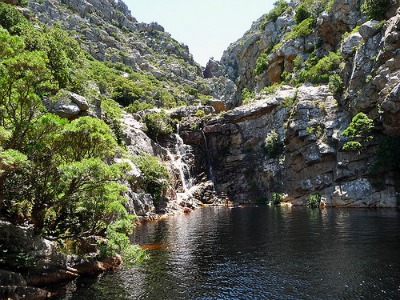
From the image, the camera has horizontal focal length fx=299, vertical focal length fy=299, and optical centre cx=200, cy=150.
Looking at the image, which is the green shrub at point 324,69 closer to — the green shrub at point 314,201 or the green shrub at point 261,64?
the green shrub at point 261,64

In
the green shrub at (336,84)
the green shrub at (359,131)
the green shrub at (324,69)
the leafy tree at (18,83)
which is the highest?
the green shrub at (324,69)

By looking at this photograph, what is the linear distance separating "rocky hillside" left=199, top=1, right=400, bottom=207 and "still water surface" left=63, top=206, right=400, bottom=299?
69.1ft

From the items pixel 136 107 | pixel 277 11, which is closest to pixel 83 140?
pixel 136 107

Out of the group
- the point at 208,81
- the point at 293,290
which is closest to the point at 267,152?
the point at 293,290

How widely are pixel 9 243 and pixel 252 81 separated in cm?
10305

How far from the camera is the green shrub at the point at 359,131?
2010 inches

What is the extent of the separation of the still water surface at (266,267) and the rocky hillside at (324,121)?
69.1 ft

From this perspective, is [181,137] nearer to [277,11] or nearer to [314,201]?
[314,201]

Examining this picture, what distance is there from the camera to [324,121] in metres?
60.9

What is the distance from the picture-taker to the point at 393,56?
1841 inches

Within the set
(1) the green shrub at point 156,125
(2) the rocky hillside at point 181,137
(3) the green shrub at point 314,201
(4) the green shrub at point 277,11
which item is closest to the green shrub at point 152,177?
(2) the rocky hillside at point 181,137

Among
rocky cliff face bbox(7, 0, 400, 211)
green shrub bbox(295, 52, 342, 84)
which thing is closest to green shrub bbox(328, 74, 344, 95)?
rocky cliff face bbox(7, 0, 400, 211)

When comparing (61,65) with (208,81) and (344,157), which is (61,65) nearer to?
(344,157)

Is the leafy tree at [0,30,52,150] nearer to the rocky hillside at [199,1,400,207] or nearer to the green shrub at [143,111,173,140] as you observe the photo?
the rocky hillside at [199,1,400,207]
